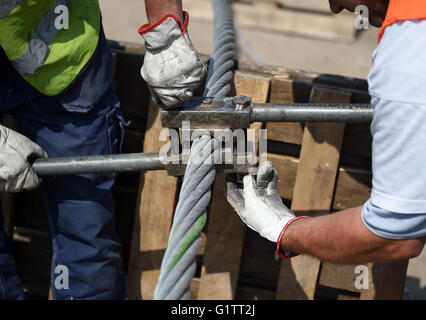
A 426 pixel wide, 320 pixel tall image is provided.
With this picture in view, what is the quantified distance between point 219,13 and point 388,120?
4.45ft

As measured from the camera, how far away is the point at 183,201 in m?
1.47

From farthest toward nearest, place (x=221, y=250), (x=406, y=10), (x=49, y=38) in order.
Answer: (x=221, y=250), (x=49, y=38), (x=406, y=10)

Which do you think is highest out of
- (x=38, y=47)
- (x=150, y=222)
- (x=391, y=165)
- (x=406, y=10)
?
(x=406, y=10)

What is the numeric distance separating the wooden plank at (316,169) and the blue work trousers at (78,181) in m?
0.81

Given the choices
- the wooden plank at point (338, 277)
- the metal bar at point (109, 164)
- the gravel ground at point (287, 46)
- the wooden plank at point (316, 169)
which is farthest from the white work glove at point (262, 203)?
the gravel ground at point (287, 46)

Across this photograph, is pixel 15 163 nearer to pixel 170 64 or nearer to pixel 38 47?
pixel 38 47

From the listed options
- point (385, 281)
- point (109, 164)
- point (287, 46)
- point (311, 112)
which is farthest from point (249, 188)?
point (287, 46)

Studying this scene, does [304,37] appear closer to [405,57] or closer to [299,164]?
[299,164]

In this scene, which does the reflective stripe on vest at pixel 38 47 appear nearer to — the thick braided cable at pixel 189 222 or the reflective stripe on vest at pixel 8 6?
the reflective stripe on vest at pixel 8 6

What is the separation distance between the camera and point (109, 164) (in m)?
1.80

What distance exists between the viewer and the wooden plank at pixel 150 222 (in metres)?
2.32

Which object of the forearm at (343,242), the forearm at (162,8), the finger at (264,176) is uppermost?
the forearm at (162,8)

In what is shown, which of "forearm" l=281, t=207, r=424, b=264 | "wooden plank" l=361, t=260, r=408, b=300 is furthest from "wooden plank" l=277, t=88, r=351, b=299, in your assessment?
"forearm" l=281, t=207, r=424, b=264

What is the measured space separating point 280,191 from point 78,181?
891 millimetres
